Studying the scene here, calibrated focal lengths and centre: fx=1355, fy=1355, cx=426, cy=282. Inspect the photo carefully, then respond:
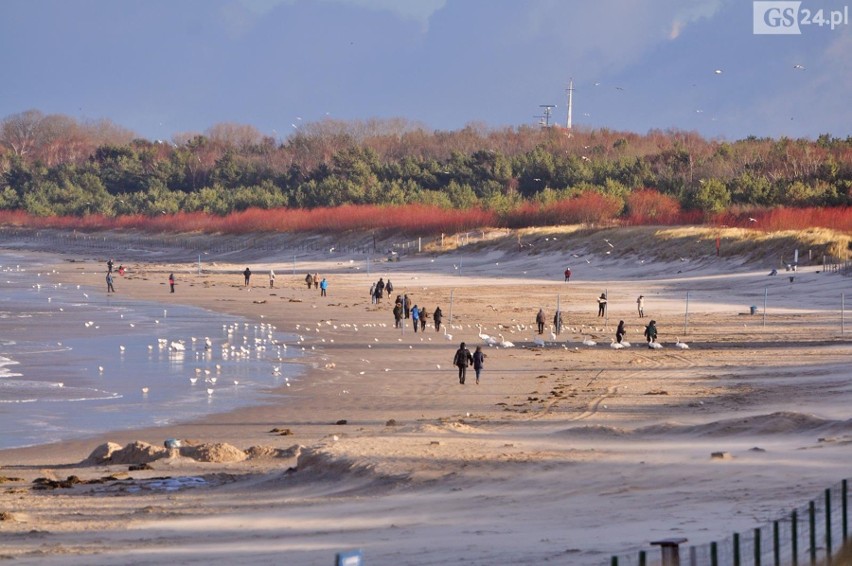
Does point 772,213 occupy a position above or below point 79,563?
above

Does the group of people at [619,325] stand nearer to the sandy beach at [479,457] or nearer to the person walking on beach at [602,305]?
the person walking on beach at [602,305]

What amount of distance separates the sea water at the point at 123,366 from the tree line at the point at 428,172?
123ft

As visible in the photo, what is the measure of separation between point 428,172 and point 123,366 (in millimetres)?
89129

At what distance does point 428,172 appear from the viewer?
119500 mm

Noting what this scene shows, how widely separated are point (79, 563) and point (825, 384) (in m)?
16.0

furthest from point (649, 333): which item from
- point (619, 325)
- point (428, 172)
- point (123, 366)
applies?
point (428, 172)

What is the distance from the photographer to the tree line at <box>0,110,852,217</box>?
82606 millimetres

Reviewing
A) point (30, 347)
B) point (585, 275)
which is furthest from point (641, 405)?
point (585, 275)

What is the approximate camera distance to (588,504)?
44.4 feet

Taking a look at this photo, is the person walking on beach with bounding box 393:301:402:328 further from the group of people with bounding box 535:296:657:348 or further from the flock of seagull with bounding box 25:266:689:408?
the group of people with bounding box 535:296:657:348

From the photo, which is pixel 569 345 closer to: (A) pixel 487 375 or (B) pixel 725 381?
(A) pixel 487 375

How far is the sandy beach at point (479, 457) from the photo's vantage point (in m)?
12.4

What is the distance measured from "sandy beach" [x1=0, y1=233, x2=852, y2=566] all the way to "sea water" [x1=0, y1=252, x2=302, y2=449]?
957mm

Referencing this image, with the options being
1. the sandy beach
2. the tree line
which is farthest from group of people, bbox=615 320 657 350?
the tree line
